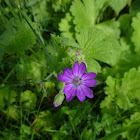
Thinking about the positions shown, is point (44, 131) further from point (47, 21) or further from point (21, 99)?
point (47, 21)

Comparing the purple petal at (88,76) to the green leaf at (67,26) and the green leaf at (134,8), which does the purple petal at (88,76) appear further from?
the green leaf at (134,8)

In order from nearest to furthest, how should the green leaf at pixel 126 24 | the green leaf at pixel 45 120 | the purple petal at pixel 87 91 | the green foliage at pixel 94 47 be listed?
the purple petal at pixel 87 91 < the green foliage at pixel 94 47 < the green leaf at pixel 45 120 < the green leaf at pixel 126 24

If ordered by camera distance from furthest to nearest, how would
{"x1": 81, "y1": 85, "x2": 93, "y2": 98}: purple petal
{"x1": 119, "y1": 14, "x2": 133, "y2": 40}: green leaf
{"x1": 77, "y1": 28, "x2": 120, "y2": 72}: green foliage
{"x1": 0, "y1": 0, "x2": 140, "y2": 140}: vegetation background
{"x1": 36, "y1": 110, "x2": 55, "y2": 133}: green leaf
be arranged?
{"x1": 119, "y1": 14, "x2": 133, "y2": 40}: green leaf < {"x1": 36, "y1": 110, "x2": 55, "y2": 133}: green leaf < {"x1": 0, "y1": 0, "x2": 140, "y2": 140}: vegetation background < {"x1": 77, "y1": 28, "x2": 120, "y2": 72}: green foliage < {"x1": 81, "y1": 85, "x2": 93, "y2": 98}: purple petal

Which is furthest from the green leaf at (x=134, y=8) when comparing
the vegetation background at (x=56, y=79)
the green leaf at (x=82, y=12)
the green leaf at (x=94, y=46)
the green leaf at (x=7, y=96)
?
the green leaf at (x=7, y=96)

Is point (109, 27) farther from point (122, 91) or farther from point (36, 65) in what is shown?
point (36, 65)

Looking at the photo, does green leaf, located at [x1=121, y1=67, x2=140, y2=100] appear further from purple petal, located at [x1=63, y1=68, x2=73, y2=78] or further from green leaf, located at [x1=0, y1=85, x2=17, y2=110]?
green leaf, located at [x1=0, y1=85, x2=17, y2=110]

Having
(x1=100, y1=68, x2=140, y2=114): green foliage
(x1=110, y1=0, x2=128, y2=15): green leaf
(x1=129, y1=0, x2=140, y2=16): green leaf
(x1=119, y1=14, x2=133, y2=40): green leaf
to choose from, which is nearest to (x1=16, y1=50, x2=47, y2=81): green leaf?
(x1=100, y1=68, x2=140, y2=114): green foliage
